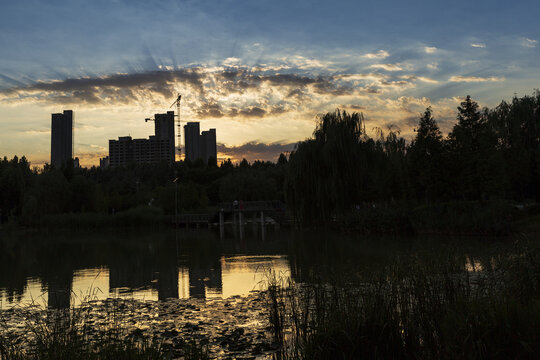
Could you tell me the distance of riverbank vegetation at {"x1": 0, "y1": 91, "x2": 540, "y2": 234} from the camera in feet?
83.4

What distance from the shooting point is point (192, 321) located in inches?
417

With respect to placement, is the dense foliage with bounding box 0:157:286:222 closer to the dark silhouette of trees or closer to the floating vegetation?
the dark silhouette of trees

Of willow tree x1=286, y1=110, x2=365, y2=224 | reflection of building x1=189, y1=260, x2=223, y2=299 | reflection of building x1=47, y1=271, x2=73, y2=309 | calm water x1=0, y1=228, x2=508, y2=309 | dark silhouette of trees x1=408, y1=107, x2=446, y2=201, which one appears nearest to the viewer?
reflection of building x1=47, y1=271, x2=73, y2=309

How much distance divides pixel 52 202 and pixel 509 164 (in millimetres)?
65940

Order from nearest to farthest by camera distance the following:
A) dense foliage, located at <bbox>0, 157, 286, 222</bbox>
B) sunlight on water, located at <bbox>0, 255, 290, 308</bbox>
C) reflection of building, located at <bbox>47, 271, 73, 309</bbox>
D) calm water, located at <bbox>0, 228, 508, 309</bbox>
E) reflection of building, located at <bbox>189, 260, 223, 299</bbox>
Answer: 1. reflection of building, located at <bbox>47, 271, 73, 309</bbox>
2. sunlight on water, located at <bbox>0, 255, 290, 308</bbox>
3. calm water, located at <bbox>0, 228, 508, 309</bbox>
4. reflection of building, located at <bbox>189, 260, 223, 299</bbox>
5. dense foliage, located at <bbox>0, 157, 286, 222</bbox>

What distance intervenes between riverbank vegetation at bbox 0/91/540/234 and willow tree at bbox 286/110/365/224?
6 cm

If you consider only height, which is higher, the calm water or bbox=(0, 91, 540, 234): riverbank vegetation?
bbox=(0, 91, 540, 234): riverbank vegetation

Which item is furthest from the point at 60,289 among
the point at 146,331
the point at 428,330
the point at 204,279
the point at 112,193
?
the point at 112,193

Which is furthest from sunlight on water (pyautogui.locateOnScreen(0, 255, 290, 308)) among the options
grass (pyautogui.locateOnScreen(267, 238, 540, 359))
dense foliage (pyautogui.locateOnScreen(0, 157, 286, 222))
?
dense foliage (pyautogui.locateOnScreen(0, 157, 286, 222))

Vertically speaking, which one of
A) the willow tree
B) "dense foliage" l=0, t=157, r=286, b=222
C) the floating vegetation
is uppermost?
"dense foliage" l=0, t=157, r=286, b=222

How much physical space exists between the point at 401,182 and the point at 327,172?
107 ft

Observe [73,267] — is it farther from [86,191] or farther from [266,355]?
[86,191]

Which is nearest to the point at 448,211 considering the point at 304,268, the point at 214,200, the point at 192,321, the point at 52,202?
the point at 304,268

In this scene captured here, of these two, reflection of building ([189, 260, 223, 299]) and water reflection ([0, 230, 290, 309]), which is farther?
reflection of building ([189, 260, 223, 299])
